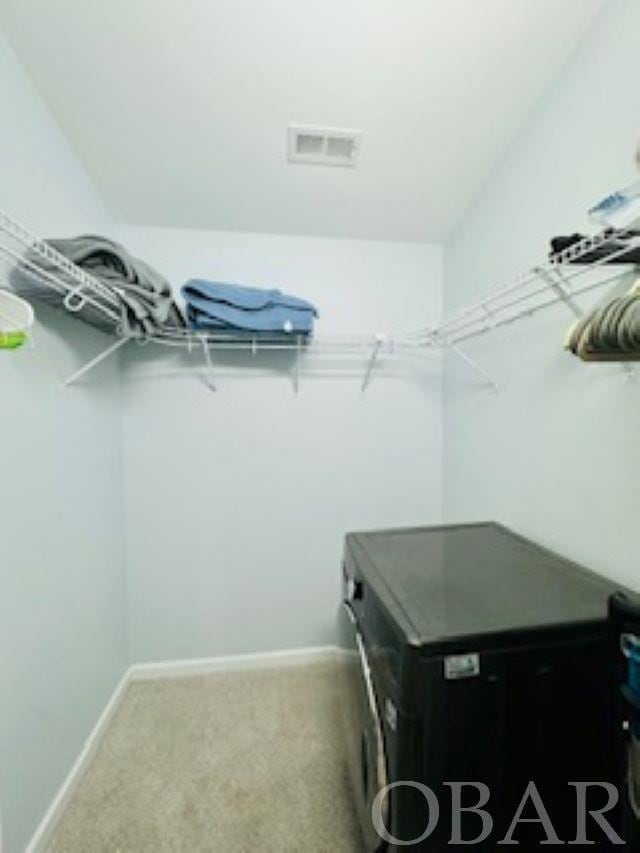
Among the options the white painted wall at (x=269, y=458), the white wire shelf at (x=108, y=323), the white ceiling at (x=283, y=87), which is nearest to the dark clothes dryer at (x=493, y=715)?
the white wire shelf at (x=108, y=323)

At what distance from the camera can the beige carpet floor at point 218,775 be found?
51.5 inches

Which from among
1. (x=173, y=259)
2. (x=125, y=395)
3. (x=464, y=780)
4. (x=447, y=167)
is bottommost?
(x=464, y=780)

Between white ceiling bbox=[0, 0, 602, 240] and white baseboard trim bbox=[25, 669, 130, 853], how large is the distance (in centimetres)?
225

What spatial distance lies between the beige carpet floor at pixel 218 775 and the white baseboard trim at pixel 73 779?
27 mm

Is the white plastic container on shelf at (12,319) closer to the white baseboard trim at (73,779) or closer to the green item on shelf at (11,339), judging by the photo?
the green item on shelf at (11,339)

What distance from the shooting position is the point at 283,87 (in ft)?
4.39

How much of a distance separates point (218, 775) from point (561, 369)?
1877mm

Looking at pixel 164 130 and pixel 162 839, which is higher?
pixel 164 130

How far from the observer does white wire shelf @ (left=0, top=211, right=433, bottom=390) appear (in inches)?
41.2

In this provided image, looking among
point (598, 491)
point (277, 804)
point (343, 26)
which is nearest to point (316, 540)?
point (277, 804)

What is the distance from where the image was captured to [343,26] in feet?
3.78

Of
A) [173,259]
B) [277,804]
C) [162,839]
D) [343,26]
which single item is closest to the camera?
[343,26]

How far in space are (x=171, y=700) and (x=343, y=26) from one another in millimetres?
2644

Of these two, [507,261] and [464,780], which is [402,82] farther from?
[464,780]
